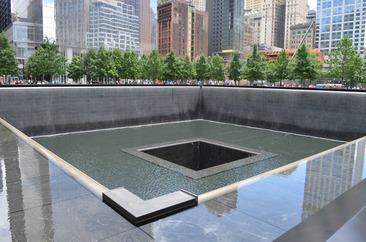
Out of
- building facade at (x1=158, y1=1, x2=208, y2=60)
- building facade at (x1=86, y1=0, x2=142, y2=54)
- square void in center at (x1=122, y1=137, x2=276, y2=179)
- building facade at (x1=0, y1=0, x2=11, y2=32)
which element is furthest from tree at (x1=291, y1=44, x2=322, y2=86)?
building facade at (x1=158, y1=1, x2=208, y2=60)

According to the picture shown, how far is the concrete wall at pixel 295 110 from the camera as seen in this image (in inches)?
509

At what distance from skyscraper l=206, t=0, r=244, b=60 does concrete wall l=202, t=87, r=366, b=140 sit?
118m

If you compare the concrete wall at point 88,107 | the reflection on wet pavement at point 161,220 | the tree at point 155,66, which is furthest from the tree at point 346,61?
the reflection on wet pavement at point 161,220

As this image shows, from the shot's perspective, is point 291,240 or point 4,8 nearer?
point 291,240

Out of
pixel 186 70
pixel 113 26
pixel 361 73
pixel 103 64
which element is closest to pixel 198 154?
pixel 361 73

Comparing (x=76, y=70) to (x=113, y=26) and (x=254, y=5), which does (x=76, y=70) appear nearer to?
(x=113, y=26)

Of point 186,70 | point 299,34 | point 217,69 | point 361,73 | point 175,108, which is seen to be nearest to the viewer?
point 175,108

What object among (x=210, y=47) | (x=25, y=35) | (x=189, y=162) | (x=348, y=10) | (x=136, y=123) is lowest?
(x=189, y=162)

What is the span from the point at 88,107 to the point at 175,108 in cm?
542

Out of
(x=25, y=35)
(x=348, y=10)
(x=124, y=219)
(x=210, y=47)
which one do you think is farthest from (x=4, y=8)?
(x=348, y=10)

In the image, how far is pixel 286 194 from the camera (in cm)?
387

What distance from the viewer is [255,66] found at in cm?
3844

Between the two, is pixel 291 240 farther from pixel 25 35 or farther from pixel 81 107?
pixel 25 35

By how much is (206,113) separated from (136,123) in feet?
16.2
